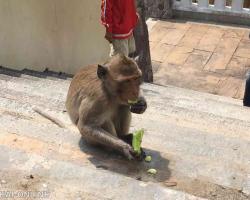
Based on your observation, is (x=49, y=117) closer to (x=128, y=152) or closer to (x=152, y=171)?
(x=128, y=152)

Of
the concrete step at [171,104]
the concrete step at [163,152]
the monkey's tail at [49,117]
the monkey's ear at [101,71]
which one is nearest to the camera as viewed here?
the concrete step at [163,152]

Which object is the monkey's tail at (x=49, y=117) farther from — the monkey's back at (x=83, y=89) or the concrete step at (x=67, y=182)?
the concrete step at (x=67, y=182)

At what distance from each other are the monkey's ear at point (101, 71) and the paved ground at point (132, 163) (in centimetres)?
50

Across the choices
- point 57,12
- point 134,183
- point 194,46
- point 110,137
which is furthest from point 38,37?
point 134,183

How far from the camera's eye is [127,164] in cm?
336

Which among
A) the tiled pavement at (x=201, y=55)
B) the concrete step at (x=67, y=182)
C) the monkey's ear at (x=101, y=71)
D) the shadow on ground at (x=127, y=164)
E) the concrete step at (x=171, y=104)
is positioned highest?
the monkey's ear at (x=101, y=71)

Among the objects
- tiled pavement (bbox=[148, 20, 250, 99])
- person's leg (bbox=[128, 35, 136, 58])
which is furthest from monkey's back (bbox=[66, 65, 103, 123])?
tiled pavement (bbox=[148, 20, 250, 99])

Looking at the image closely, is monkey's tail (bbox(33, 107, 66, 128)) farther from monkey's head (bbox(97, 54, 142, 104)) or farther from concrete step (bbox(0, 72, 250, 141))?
monkey's head (bbox(97, 54, 142, 104))

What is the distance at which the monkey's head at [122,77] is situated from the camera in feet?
10.9

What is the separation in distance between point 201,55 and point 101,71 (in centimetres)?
492

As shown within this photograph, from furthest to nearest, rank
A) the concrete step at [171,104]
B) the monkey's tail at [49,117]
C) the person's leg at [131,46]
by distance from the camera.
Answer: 1. the person's leg at [131,46]
2. the concrete step at [171,104]
3. the monkey's tail at [49,117]

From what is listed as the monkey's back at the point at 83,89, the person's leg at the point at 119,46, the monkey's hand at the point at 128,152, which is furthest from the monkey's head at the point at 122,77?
the person's leg at the point at 119,46

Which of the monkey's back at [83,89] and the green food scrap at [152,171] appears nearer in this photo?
the green food scrap at [152,171]

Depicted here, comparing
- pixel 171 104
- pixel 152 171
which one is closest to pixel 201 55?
pixel 171 104
